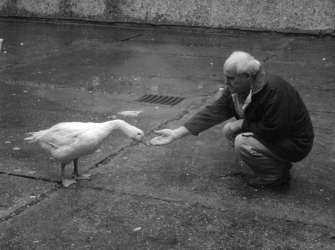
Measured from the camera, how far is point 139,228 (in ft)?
13.0

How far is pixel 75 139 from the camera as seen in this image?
177 inches

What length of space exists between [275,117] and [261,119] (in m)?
0.14

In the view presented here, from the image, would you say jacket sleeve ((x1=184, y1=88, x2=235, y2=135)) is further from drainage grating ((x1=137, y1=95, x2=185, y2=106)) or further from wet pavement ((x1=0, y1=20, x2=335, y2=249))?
drainage grating ((x1=137, y1=95, x2=185, y2=106))

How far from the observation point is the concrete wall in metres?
11.4

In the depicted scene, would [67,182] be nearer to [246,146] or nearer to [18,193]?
[18,193]

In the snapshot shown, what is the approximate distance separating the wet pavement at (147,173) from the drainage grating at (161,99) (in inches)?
5.3

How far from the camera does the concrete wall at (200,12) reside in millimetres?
11391

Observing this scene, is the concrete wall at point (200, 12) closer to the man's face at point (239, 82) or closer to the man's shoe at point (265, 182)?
the man's shoe at point (265, 182)

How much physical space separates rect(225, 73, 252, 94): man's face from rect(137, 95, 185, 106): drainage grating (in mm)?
2687

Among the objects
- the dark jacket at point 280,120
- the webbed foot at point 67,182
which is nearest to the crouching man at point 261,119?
the dark jacket at point 280,120

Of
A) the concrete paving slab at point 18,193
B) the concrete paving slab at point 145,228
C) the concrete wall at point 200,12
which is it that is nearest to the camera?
the concrete paving slab at point 145,228

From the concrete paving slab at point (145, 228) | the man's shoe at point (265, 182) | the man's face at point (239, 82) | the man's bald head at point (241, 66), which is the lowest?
the concrete paving slab at point (145, 228)

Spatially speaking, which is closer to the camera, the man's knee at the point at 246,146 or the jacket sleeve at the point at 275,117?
the jacket sleeve at the point at 275,117

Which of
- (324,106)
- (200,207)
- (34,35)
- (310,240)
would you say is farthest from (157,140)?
(34,35)
